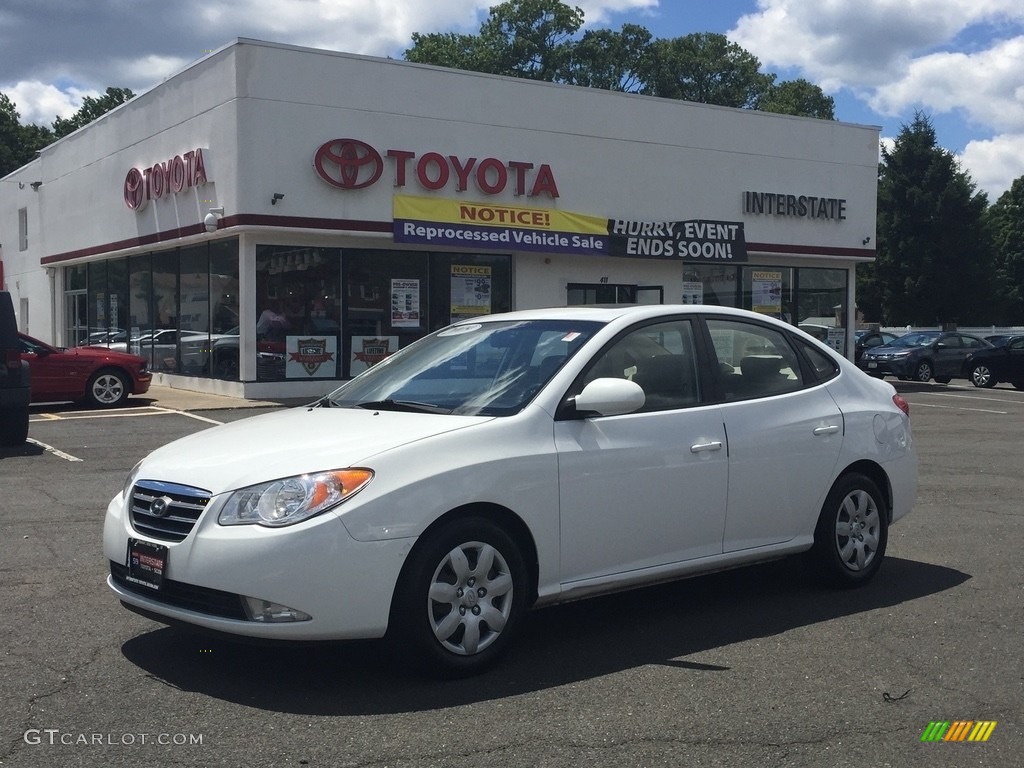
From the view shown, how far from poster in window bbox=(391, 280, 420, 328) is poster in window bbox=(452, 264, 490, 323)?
82cm

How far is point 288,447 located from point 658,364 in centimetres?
198

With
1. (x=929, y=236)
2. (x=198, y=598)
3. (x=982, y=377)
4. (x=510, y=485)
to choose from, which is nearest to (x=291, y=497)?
(x=198, y=598)

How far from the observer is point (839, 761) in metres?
4.08

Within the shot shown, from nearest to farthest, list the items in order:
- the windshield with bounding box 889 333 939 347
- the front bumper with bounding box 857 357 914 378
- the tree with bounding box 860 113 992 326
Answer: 1. the front bumper with bounding box 857 357 914 378
2. the windshield with bounding box 889 333 939 347
3. the tree with bounding box 860 113 992 326

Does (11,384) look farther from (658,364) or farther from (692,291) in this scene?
(692,291)

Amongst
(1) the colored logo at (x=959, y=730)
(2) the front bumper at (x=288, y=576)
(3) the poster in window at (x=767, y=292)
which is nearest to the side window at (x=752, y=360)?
(1) the colored logo at (x=959, y=730)

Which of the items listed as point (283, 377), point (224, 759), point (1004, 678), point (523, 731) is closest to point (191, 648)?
point (224, 759)

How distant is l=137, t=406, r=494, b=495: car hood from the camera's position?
4695 mm

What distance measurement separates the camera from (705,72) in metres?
69.8

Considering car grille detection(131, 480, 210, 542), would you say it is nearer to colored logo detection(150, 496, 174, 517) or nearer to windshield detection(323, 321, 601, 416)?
colored logo detection(150, 496, 174, 517)

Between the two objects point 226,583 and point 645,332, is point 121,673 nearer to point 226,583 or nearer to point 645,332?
point 226,583

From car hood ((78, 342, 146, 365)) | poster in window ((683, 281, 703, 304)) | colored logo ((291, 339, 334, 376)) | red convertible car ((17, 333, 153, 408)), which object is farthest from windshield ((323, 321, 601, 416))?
poster in window ((683, 281, 703, 304))

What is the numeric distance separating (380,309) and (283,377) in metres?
2.31

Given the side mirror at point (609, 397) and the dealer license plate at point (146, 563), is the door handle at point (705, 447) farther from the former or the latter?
the dealer license plate at point (146, 563)
